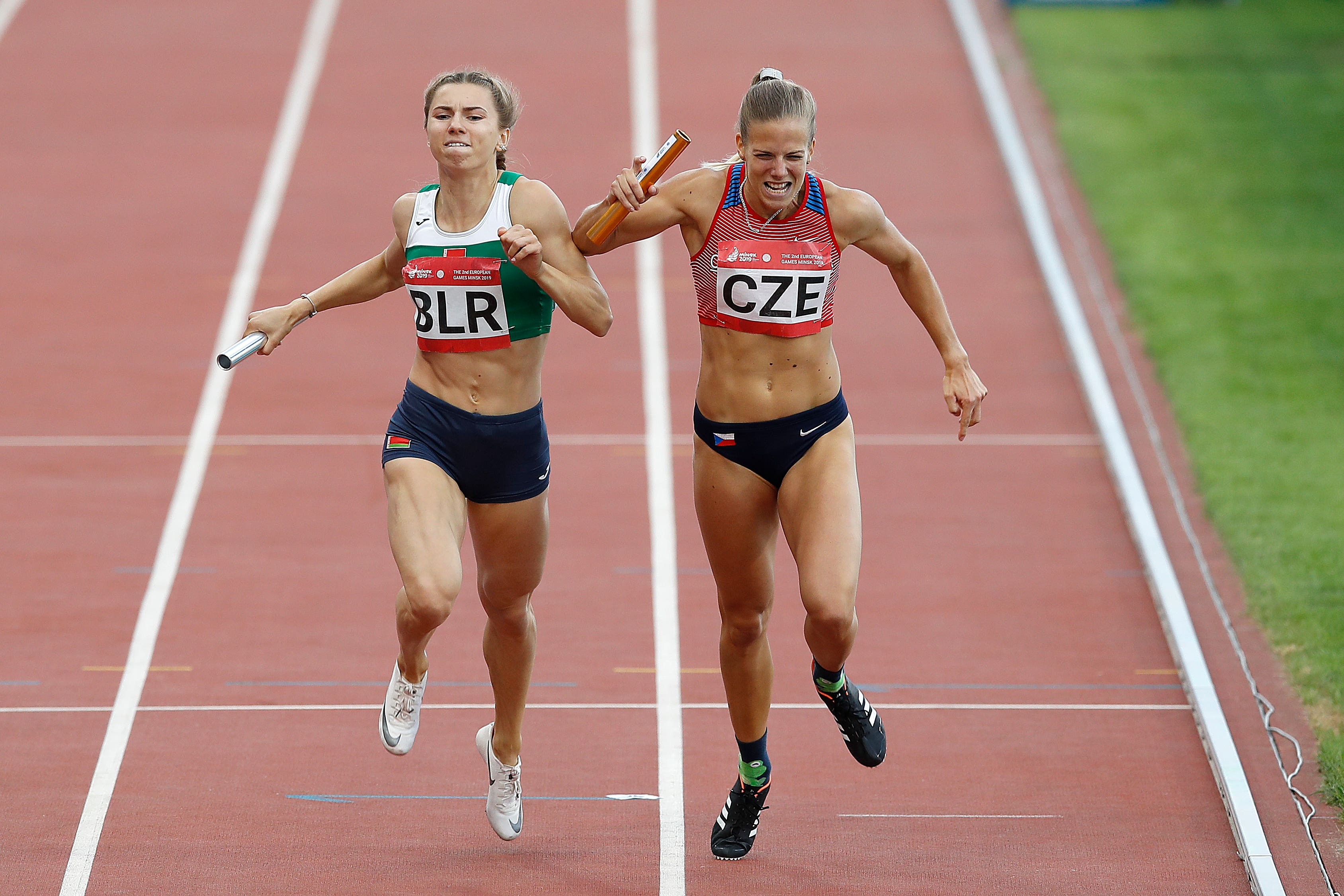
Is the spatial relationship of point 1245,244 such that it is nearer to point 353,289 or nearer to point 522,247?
point 353,289

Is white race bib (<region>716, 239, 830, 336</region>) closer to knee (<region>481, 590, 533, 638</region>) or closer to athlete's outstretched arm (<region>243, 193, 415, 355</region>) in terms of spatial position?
athlete's outstretched arm (<region>243, 193, 415, 355</region>)

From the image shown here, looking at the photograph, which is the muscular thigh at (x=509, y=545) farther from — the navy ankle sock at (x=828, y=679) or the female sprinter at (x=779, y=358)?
the navy ankle sock at (x=828, y=679)

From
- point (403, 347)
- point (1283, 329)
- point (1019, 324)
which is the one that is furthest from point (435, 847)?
point (1283, 329)

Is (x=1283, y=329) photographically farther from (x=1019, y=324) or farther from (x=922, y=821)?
(x=922, y=821)

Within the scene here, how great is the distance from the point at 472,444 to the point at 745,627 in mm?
1102

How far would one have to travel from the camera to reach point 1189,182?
1452cm

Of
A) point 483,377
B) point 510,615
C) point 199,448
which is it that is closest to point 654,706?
point 510,615

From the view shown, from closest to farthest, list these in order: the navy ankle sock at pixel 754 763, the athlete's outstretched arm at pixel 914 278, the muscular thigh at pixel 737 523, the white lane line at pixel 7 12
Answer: the athlete's outstretched arm at pixel 914 278 < the muscular thigh at pixel 737 523 < the navy ankle sock at pixel 754 763 < the white lane line at pixel 7 12

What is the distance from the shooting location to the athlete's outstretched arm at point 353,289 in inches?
209

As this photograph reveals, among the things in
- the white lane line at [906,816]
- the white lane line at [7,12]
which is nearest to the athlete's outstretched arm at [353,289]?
the white lane line at [906,816]

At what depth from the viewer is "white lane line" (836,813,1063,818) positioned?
627cm

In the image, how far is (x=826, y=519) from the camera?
521cm

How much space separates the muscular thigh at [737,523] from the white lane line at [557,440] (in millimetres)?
4344

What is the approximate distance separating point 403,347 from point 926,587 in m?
4.40
